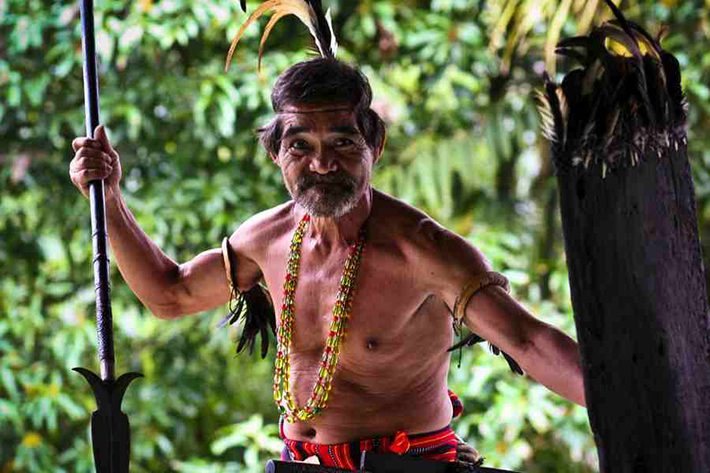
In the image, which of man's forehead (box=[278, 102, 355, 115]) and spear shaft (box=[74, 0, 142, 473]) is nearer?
spear shaft (box=[74, 0, 142, 473])

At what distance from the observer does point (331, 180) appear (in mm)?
1326

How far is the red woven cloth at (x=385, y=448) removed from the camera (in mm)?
1384

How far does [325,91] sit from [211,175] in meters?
1.66

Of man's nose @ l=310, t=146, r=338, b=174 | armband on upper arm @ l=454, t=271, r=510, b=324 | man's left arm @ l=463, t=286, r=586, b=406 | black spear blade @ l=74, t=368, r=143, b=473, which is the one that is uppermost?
man's nose @ l=310, t=146, r=338, b=174

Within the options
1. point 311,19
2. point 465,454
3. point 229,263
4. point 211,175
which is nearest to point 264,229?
point 229,263

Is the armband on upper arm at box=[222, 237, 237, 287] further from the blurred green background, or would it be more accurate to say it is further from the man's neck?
the blurred green background

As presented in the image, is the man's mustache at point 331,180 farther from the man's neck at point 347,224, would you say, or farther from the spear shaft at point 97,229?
the spear shaft at point 97,229

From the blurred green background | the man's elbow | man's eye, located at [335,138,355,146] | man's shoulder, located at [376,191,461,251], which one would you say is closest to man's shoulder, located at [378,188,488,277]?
man's shoulder, located at [376,191,461,251]

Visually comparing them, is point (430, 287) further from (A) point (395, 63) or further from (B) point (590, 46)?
(A) point (395, 63)

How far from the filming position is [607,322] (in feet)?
3.10

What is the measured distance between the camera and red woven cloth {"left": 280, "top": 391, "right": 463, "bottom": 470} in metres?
1.38

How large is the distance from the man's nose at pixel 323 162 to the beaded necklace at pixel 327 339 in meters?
0.12

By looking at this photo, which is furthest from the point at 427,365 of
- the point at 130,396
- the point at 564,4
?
the point at 130,396

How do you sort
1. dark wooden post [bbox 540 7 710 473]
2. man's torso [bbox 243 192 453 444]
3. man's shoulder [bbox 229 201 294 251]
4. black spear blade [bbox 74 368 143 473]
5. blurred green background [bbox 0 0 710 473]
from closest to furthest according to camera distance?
dark wooden post [bbox 540 7 710 473]
black spear blade [bbox 74 368 143 473]
man's torso [bbox 243 192 453 444]
man's shoulder [bbox 229 201 294 251]
blurred green background [bbox 0 0 710 473]
